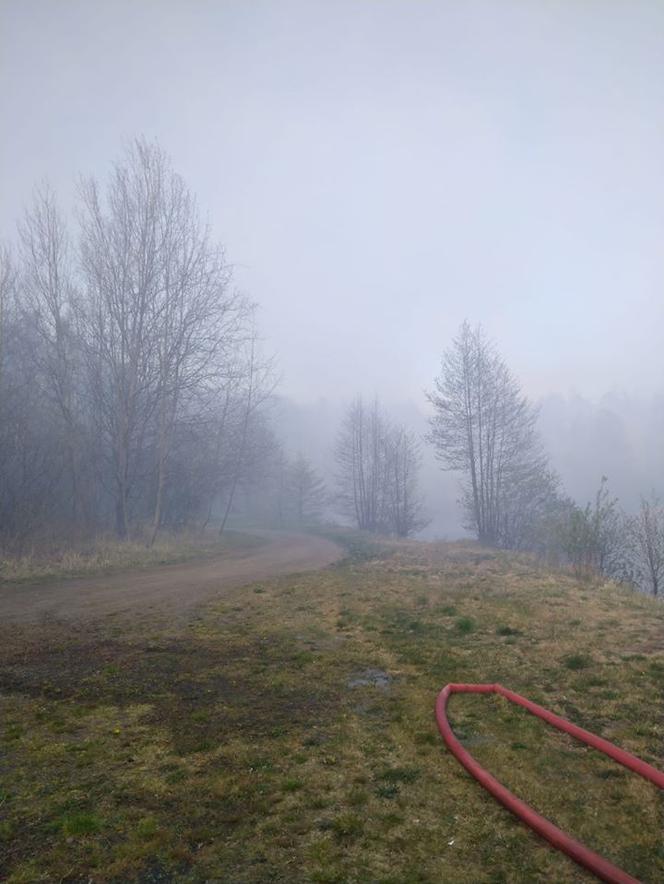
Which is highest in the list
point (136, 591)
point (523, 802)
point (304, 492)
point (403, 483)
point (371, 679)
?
point (403, 483)

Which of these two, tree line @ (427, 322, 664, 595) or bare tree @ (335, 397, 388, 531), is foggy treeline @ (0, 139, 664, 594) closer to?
tree line @ (427, 322, 664, 595)

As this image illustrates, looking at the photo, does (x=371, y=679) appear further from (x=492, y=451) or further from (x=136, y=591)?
(x=492, y=451)

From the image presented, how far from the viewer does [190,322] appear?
21812 mm

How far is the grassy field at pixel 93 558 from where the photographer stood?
13.4 meters

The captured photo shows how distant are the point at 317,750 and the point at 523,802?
5.05ft

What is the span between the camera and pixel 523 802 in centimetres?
329

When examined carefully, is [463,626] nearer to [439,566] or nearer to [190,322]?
[439,566]

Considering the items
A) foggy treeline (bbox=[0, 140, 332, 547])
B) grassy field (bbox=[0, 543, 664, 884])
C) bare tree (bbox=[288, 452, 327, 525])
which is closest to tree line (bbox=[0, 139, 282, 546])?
foggy treeline (bbox=[0, 140, 332, 547])

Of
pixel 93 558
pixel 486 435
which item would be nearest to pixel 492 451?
pixel 486 435

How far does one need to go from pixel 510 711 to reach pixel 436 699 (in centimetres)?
68

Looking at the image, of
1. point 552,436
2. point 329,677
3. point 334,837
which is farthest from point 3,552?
point 552,436

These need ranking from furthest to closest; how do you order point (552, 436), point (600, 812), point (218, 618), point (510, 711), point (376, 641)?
1. point (552, 436)
2. point (218, 618)
3. point (376, 641)
4. point (510, 711)
5. point (600, 812)

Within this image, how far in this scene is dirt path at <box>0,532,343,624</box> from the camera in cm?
921

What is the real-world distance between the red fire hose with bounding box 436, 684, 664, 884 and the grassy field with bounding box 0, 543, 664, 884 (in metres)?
0.07
